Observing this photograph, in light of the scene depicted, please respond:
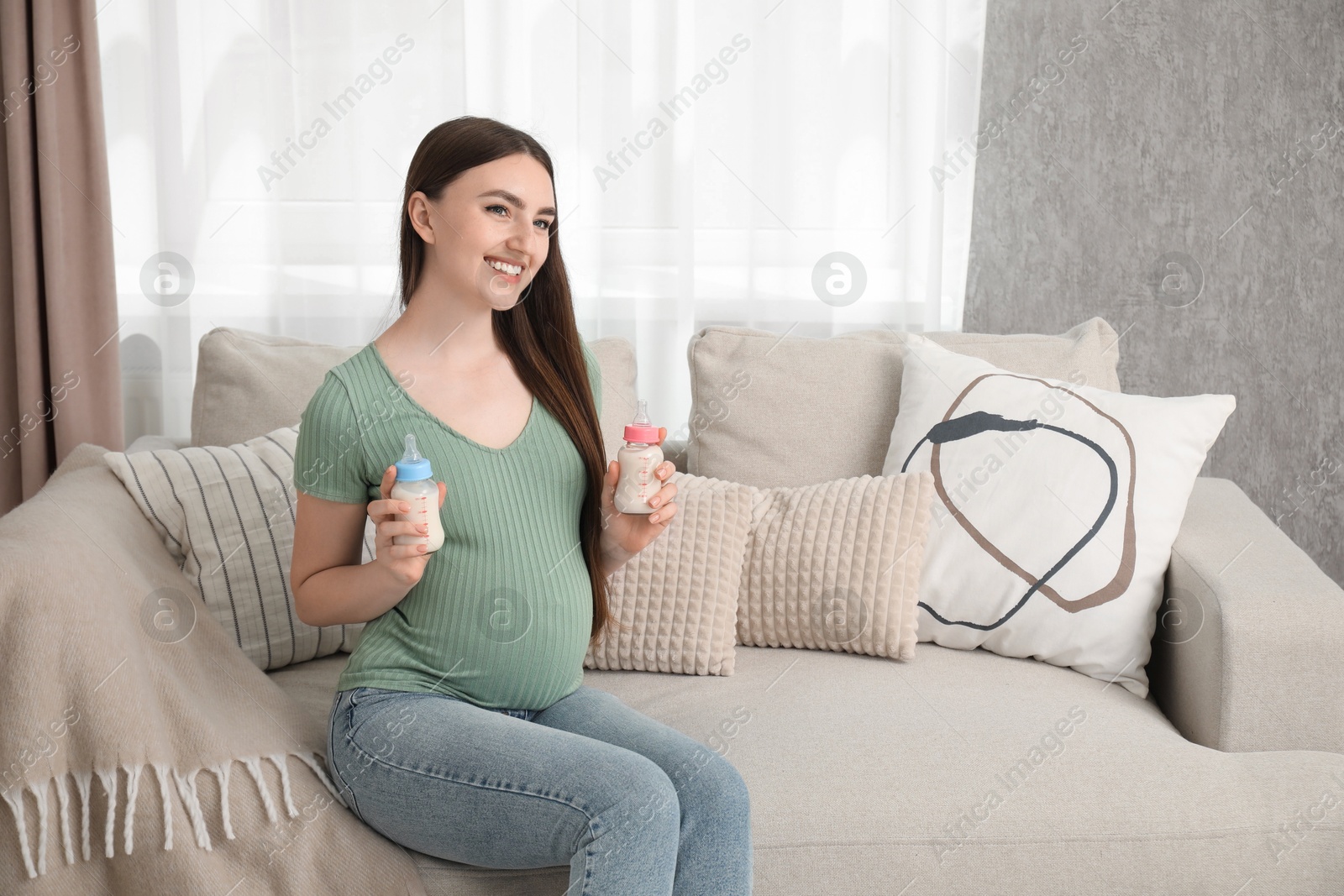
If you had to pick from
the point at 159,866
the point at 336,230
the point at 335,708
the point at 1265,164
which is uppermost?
the point at 1265,164

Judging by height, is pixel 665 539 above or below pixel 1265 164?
below

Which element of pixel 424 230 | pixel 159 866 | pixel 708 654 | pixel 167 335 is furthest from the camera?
pixel 167 335

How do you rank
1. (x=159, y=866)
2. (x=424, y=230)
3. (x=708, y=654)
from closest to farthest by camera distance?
(x=159, y=866), (x=424, y=230), (x=708, y=654)

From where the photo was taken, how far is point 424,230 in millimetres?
1260

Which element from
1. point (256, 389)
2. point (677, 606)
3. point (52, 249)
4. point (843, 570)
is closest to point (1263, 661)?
point (843, 570)

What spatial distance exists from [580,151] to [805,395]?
893mm

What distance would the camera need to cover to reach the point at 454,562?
4.04 feet

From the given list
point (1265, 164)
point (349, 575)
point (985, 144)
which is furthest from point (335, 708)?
point (1265, 164)

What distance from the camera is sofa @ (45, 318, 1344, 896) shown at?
4.23 ft

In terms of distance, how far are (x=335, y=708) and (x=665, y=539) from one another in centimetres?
60

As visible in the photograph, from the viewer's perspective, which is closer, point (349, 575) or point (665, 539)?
point (349, 575)

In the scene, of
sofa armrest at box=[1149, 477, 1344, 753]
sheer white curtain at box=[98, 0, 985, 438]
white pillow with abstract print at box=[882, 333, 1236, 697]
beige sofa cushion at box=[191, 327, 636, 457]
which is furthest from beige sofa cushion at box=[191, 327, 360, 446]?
sofa armrest at box=[1149, 477, 1344, 753]

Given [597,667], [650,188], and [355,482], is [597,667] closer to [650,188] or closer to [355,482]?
[355,482]

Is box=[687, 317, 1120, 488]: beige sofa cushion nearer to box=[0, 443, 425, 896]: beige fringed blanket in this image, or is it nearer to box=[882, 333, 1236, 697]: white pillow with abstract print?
box=[882, 333, 1236, 697]: white pillow with abstract print
